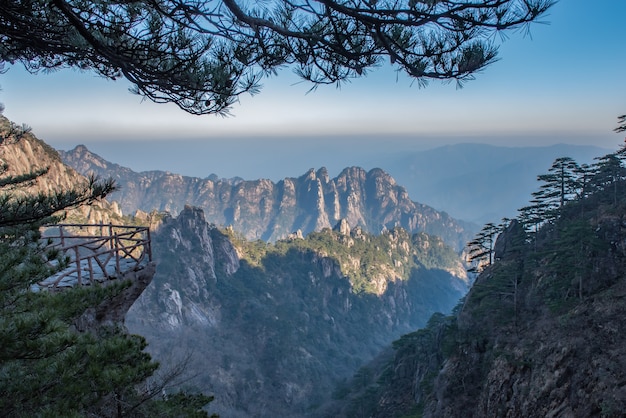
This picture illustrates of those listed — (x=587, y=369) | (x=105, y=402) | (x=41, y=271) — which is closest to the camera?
(x=41, y=271)

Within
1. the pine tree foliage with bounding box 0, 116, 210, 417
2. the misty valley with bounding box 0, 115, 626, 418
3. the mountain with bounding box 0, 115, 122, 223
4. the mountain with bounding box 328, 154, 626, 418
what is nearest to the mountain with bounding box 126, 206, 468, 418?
the misty valley with bounding box 0, 115, 626, 418

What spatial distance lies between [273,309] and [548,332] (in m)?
62.3

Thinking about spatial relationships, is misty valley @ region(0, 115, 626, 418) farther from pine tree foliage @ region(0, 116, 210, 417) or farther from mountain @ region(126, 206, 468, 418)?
pine tree foliage @ region(0, 116, 210, 417)

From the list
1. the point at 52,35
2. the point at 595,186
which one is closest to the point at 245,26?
the point at 52,35

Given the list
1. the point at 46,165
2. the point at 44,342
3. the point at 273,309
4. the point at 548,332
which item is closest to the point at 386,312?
the point at 273,309

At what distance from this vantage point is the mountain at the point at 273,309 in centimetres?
5291

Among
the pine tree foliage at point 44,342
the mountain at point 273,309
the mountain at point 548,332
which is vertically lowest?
the mountain at point 273,309

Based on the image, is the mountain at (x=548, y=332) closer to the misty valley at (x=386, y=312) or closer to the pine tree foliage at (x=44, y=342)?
the misty valley at (x=386, y=312)

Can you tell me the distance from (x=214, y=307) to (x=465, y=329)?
174 feet

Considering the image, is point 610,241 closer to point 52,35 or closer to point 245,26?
point 245,26

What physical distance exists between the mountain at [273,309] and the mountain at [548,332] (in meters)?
21.6

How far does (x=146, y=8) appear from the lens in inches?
168

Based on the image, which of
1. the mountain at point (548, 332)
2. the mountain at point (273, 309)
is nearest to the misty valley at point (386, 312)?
the mountain at point (548, 332)

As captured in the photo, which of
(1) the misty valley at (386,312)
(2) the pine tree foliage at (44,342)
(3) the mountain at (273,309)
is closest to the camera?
(2) the pine tree foliage at (44,342)
